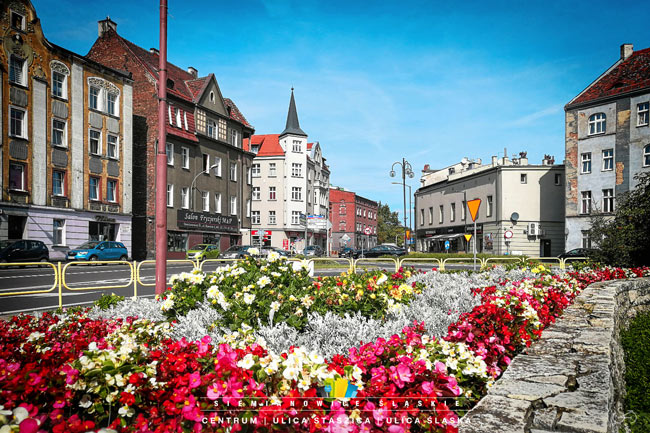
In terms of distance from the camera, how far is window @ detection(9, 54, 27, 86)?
23.3m

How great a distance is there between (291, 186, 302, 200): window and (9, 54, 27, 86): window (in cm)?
3896

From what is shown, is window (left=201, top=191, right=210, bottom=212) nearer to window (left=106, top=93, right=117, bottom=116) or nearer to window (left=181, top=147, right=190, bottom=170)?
window (left=181, top=147, right=190, bottom=170)

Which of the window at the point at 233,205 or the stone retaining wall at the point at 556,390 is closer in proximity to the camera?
the stone retaining wall at the point at 556,390

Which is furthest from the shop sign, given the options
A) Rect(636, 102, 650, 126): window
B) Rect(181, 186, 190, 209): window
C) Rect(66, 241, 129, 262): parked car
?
Rect(636, 102, 650, 126): window

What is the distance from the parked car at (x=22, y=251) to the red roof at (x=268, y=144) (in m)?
39.4

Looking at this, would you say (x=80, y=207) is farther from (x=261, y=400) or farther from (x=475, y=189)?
(x=475, y=189)

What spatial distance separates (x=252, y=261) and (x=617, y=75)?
43645 mm

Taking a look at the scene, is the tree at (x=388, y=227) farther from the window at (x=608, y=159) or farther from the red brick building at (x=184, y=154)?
the window at (x=608, y=159)

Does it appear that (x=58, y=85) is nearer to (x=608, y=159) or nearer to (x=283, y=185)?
(x=283, y=185)

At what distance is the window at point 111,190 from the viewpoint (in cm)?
3180

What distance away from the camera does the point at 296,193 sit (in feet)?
201

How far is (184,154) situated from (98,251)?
1427 cm

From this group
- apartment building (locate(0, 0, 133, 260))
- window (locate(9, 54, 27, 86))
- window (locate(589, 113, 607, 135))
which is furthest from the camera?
window (locate(589, 113, 607, 135))

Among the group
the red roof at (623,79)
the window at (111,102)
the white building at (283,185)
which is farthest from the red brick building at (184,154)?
the red roof at (623,79)
